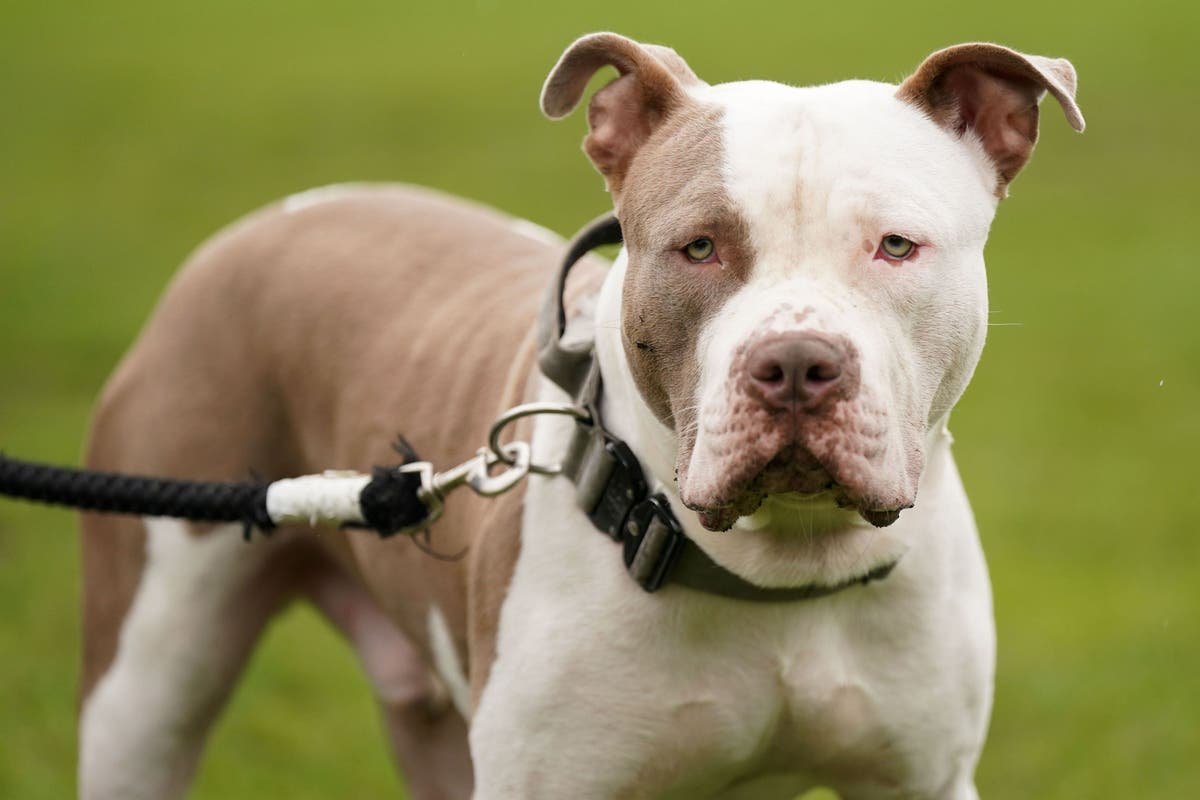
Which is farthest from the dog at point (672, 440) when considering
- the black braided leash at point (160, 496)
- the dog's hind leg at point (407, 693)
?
the black braided leash at point (160, 496)

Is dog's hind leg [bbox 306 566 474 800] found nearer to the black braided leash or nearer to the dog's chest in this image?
the black braided leash

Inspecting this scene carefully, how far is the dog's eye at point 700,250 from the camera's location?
2881mm

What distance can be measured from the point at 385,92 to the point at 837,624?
17946mm

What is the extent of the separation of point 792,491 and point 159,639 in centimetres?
207

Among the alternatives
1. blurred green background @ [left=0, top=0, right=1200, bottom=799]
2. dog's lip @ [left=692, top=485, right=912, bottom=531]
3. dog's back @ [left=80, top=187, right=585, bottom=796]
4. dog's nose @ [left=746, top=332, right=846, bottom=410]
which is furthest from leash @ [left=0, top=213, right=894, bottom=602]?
blurred green background @ [left=0, top=0, right=1200, bottom=799]

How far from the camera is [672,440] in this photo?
121 inches

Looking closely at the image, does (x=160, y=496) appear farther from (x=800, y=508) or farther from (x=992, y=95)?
(x=992, y=95)

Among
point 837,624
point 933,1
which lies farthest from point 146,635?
point 933,1

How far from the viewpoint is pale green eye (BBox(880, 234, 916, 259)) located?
2824mm

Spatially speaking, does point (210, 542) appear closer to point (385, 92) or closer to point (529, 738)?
point (529, 738)

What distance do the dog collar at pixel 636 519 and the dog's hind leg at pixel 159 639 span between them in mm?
1300

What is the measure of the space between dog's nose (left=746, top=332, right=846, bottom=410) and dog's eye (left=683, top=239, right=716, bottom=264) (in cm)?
27

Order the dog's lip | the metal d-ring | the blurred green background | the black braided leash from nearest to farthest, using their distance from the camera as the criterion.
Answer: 1. the dog's lip
2. the metal d-ring
3. the black braided leash
4. the blurred green background

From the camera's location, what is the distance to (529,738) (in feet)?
10.6
